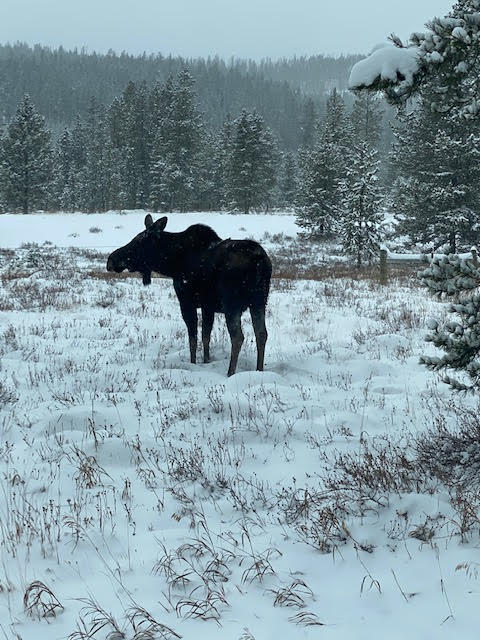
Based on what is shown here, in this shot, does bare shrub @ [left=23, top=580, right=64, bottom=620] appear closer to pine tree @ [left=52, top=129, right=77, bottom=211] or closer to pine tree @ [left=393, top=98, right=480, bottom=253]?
pine tree @ [left=393, top=98, right=480, bottom=253]

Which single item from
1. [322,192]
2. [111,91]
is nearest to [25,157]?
[322,192]

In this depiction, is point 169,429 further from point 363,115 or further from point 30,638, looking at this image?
point 363,115

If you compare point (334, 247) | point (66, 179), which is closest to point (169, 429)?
point (334, 247)

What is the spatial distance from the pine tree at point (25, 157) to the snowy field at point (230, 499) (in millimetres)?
48465

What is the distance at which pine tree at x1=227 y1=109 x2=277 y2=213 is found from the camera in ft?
162

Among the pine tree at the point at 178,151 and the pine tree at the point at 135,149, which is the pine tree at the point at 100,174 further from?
the pine tree at the point at 178,151

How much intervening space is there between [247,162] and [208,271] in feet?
147

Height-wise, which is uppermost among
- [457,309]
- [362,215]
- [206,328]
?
[362,215]

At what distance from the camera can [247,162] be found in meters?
49.8

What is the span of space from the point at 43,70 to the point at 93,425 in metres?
168

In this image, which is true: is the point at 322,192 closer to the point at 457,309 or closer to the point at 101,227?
the point at 101,227

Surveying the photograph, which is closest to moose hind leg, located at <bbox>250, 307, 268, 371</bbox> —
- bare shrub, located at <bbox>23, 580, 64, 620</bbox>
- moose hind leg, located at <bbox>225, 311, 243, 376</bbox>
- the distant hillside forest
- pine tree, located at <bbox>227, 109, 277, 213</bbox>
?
moose hind leg, located at <bbox>225, 311, 243, 376</bbox>

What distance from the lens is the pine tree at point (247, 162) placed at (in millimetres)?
49438

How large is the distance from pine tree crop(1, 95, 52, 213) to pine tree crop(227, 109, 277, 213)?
19209mm
